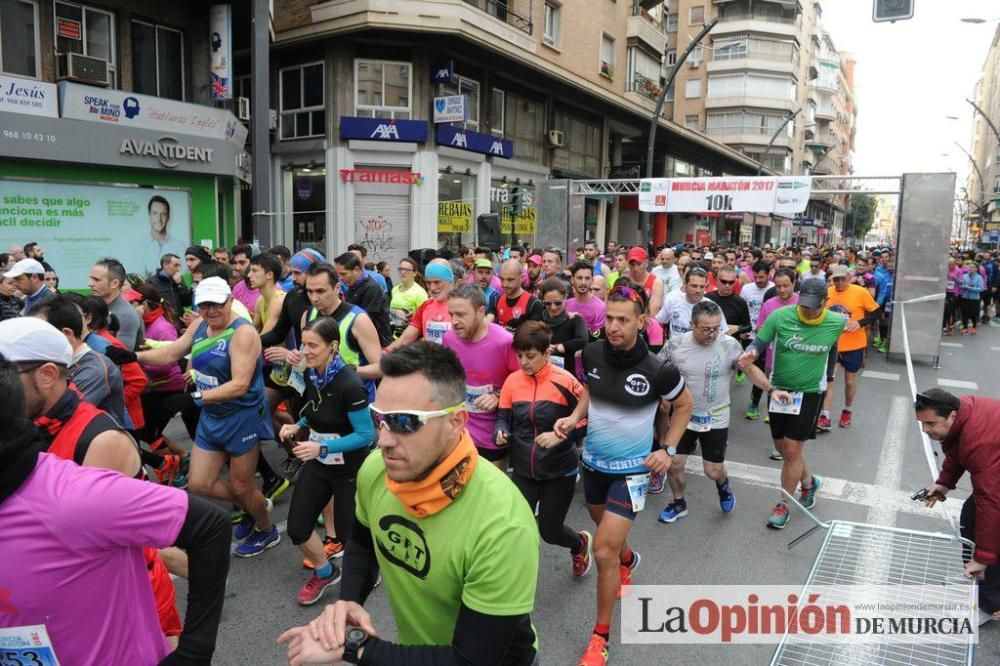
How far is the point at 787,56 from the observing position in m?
53.8

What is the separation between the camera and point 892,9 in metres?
9.34

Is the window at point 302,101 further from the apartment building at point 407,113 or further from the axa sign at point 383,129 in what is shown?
the axa sign at point 383,129

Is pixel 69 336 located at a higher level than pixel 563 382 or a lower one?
higher

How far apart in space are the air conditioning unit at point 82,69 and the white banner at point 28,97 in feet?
1.63

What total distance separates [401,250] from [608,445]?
56.2 ft

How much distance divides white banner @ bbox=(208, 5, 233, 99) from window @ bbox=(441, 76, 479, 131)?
6.55 meters

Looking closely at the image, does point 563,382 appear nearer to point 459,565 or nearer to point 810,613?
point 810,613

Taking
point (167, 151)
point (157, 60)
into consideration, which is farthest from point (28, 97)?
point (157, 60)

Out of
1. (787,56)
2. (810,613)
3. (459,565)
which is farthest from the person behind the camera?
(787,56)

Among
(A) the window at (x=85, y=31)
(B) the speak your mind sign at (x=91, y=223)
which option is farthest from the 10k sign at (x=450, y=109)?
(A) the window at (x=85, y=31)

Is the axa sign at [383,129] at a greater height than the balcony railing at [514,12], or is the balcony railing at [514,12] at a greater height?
the balcony railing at [514,12]

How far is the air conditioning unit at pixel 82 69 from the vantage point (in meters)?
13.3

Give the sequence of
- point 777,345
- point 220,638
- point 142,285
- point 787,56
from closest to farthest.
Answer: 1. point 220,638
2. point 777,345
3. point 142,285
4. point 787,56

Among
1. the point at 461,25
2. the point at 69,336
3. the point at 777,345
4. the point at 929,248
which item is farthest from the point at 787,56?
the point at 69,336
